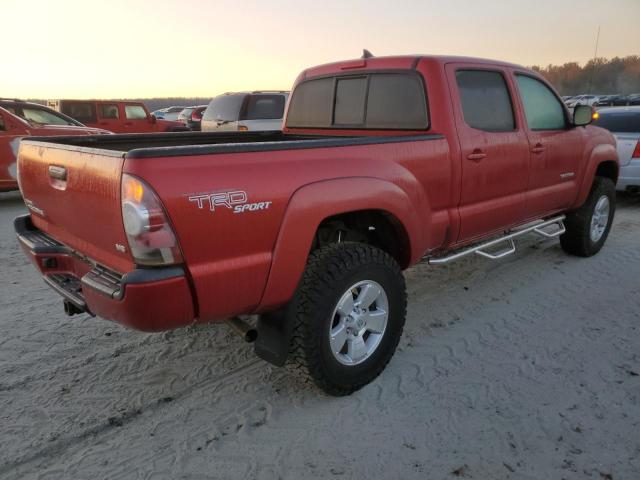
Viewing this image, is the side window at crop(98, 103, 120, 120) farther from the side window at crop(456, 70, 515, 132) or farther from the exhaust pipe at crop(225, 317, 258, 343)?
the exhaust pipe at crop(225, 317, 258, 343)

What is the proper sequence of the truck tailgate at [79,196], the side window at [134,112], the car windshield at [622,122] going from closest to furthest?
the truck tailgate at [79,196], the car windshield at [622,122], the side window at [134,112]

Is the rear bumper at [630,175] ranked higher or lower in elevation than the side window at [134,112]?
lower

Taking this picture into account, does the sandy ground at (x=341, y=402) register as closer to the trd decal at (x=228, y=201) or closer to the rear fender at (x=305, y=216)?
the rear fender at (x=305, y=216)

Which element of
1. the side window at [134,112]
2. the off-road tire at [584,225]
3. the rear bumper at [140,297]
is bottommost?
the off-road tire at [584,225]

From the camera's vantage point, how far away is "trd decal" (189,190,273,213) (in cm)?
205

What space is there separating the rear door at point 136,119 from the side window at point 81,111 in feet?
2.99

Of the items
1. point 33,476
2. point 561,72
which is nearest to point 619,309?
point 33,476

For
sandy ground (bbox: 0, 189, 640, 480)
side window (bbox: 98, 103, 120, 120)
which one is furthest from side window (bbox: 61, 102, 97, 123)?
sandy ground (bbox: 0, 189, 640, 480)

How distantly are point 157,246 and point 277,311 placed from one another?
2.50 ft

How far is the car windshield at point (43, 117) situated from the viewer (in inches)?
377

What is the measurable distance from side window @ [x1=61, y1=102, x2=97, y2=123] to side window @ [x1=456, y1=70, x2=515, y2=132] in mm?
13773

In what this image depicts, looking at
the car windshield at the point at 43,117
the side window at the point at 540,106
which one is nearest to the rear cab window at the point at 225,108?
the car windshield at the point at 43,117

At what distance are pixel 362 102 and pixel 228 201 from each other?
2.01 m

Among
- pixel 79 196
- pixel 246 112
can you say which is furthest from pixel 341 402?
pixel 246 112
